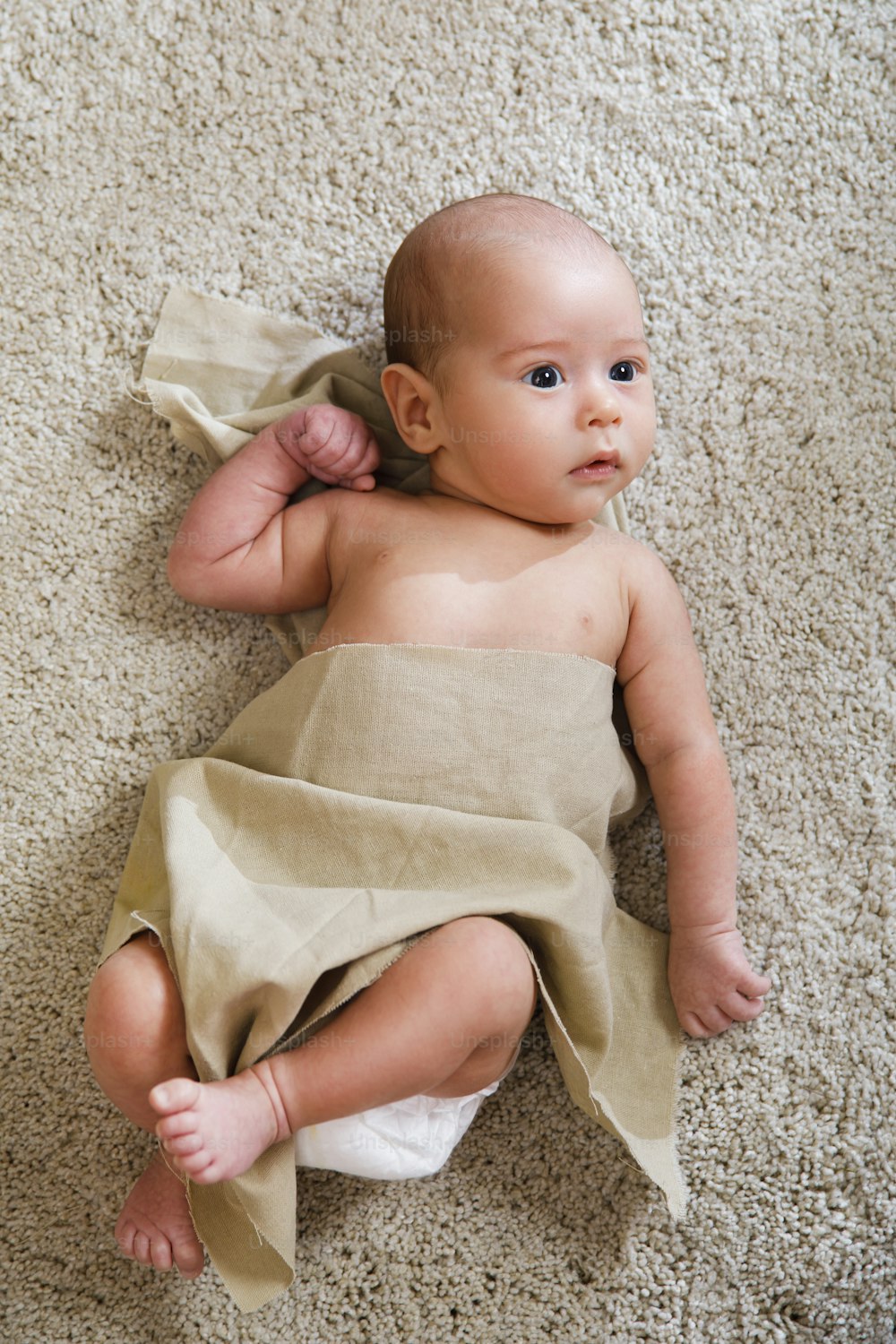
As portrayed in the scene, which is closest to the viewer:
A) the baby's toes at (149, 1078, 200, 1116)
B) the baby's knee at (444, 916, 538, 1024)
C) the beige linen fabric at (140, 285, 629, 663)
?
the baby's toes at (149, 1078, 200, 1116)

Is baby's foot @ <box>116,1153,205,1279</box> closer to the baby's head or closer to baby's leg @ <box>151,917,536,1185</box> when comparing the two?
baby's leg @ <box>151,917,536,1185</box>

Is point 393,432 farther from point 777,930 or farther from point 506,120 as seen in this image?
point 777,930

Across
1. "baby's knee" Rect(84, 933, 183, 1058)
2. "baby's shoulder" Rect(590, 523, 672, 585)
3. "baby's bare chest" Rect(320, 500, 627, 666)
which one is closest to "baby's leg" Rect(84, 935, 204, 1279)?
"baby's knee" Rect(84, 933, 183, 1058)

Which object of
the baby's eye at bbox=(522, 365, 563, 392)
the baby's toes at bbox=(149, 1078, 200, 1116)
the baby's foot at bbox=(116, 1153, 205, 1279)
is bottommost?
the baby's foot at bbox=(116, 1153, 205, 1279)

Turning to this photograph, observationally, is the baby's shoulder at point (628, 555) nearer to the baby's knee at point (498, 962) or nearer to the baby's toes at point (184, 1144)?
the baby's knee at point (498, 962)

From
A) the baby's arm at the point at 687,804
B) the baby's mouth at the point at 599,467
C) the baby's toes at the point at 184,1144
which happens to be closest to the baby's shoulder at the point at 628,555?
the baby's arm at the point at 687,804

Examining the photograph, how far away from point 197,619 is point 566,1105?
2.89ft

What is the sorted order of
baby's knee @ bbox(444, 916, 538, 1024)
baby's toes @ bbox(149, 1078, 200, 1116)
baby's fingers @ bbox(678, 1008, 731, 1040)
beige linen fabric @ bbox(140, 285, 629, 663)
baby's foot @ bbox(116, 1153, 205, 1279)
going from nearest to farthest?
baby's toes @ bbox(149, 1078, 200, 1116) < baby's knee @ bbox(444, 916, 538, 1024) < baby's foot @ bbox(116, 1153, 205, 1279) < baby's fingers @ bbox(678, 1008, 731, 1040) < beige linen fabric @ bbox(140, 285, 629, 663)

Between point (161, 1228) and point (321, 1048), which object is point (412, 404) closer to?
point (321, 1048)

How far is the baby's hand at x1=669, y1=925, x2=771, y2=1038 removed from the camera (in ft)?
4.94

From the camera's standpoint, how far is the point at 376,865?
4.51ft

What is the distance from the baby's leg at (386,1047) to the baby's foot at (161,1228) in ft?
0.70

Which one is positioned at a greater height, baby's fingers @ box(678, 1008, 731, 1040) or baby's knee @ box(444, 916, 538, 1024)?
baby's knee @ box(444, 916, 538, 1024)

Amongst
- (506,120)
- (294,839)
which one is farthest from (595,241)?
(294,839)
